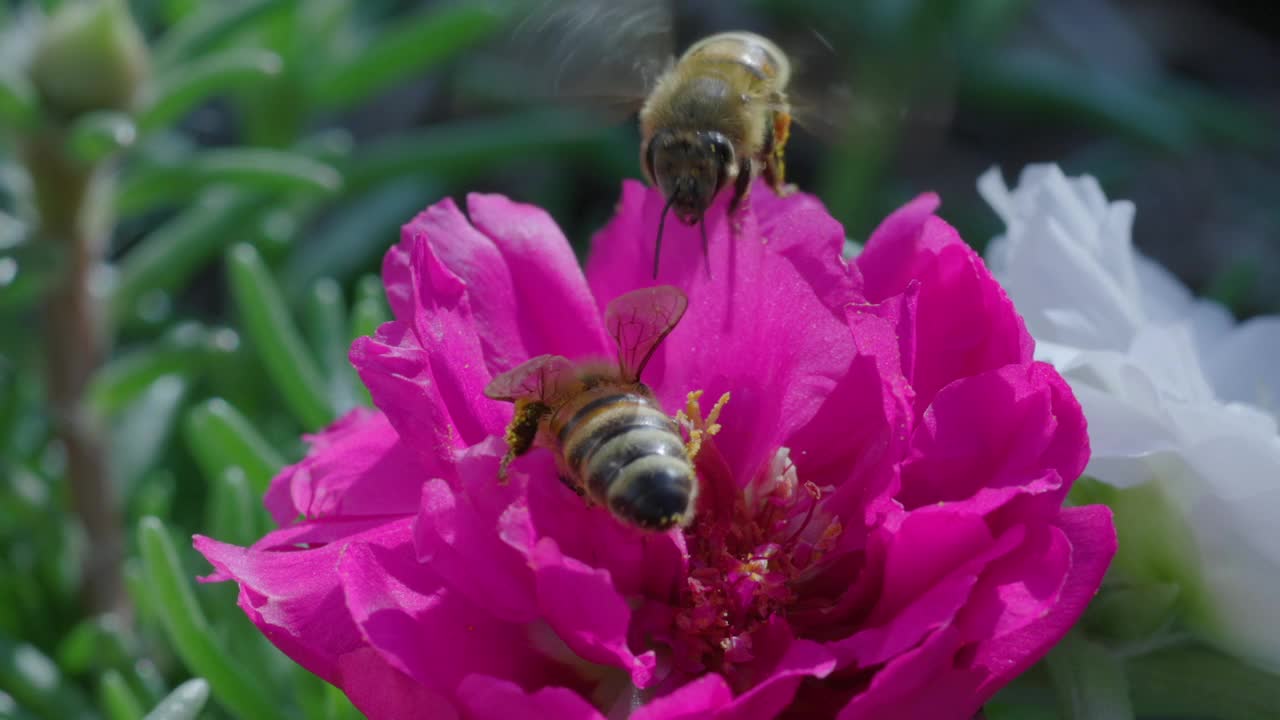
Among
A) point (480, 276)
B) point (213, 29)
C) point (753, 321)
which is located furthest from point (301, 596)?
point (213, 29)

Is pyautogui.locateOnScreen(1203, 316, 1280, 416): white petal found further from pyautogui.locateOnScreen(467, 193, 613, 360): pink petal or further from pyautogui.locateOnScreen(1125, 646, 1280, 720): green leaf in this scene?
pyautogui.locateOnScreen(467, 193, 613, 360): pink petal

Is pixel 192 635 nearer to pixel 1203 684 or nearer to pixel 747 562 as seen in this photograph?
pixel 747 562

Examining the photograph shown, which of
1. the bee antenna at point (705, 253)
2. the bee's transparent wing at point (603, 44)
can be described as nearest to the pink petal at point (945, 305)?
the bee antenna at point (705, 253)

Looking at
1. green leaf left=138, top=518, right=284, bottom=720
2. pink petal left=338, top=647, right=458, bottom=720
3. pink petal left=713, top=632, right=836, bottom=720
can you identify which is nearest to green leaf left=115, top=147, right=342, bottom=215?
green leaf left=138, top=518, right=284, bottom=720

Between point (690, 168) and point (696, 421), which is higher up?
point (690, 168)

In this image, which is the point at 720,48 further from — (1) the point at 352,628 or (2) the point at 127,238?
(2) the point at 127,238

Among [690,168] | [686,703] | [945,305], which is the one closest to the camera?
[686,703]

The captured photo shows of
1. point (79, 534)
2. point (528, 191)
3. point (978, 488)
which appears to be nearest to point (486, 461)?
point (978, 488)

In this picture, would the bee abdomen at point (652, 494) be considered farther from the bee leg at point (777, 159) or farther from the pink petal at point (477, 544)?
the bee leg at point (777, 159)
